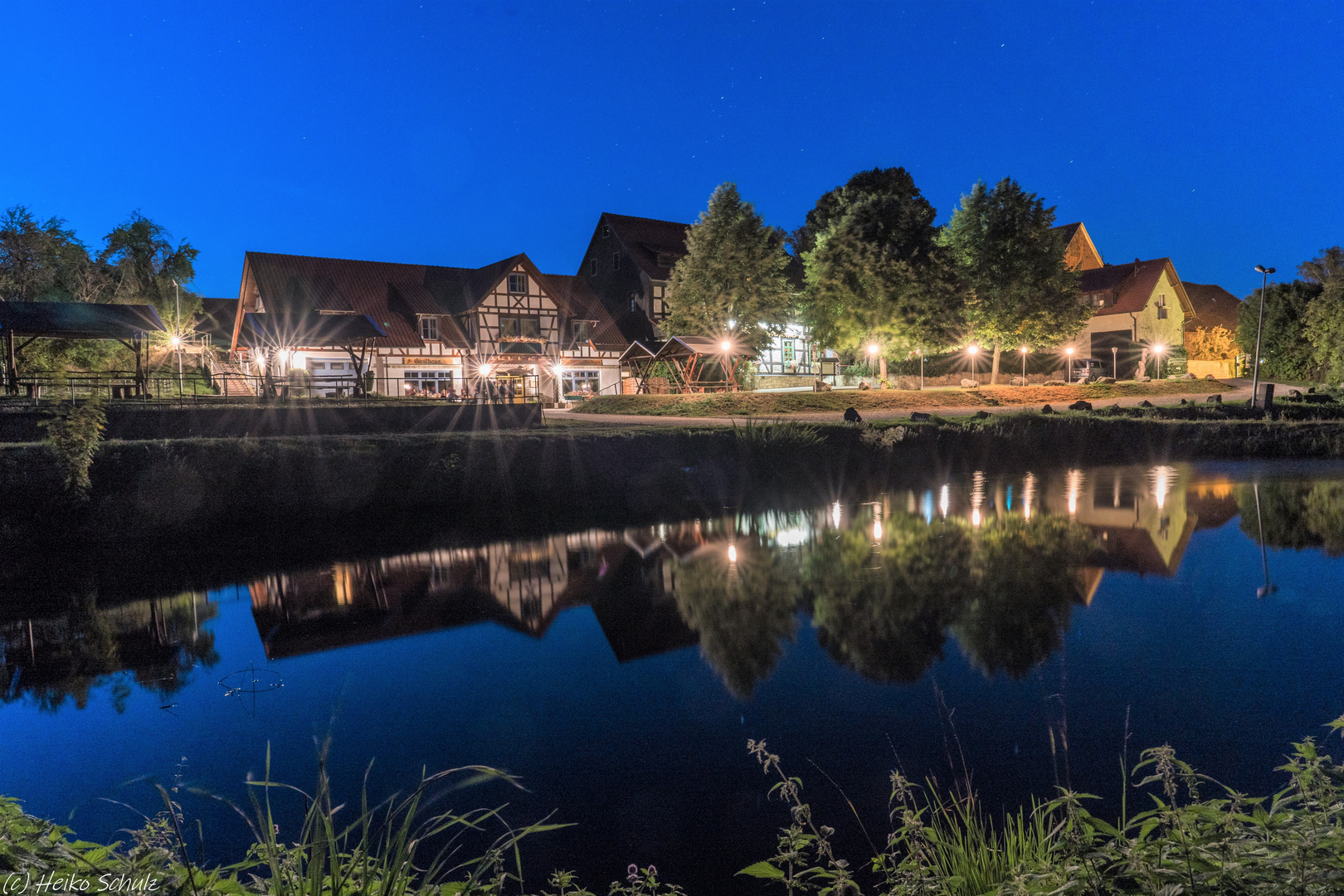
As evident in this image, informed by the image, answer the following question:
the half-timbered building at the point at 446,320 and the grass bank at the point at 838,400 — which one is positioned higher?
the half-timbered building at the point at 446,320

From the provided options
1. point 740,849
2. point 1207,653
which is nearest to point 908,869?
point 740,849

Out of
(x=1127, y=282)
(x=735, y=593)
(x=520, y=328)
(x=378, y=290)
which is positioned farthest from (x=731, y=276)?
(x=1127, y=282)

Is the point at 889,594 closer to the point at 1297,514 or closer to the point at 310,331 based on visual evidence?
the point at 1297,514

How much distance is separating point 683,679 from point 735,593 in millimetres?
2896

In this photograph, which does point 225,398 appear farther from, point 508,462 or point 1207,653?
point 1207,653

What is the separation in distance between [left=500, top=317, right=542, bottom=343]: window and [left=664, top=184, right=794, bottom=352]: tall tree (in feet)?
27.0

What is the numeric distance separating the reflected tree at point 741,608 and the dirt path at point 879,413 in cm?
1223

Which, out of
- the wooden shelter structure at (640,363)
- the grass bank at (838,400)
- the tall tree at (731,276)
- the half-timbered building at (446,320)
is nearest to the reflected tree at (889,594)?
the grass bank at (838,400)

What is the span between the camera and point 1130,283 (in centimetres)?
6231

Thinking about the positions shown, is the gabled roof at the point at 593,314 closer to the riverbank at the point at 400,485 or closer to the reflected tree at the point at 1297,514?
the riverbank at the point at 400,485

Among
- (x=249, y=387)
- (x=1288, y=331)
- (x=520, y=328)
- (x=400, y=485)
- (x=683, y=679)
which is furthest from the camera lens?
(x=1288, y=331)

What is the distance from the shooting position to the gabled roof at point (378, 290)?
41969 mm

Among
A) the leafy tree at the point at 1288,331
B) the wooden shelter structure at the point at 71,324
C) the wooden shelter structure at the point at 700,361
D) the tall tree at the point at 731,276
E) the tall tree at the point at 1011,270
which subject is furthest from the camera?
the leafy tree at the point at 1288,331

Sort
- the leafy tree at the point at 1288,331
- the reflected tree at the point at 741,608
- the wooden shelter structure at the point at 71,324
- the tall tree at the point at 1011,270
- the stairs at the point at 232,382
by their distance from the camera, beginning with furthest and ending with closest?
the leafy tree at the point at 1288,331, the tall tree at the point at 1011,270, the stairs at the point at 232,382, the wooden shelter structure at the point at 71,324, the reflected tree at the point at 741,608
